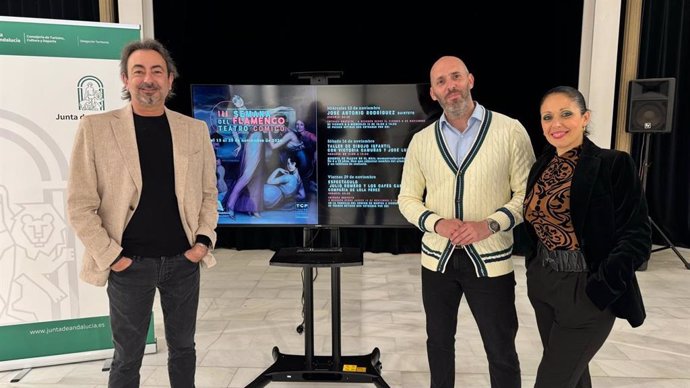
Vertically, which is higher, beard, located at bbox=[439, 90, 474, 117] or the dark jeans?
beard, located at bbox=[439, 90, 474, 117]

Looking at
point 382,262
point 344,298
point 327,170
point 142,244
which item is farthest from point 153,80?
point 382,262

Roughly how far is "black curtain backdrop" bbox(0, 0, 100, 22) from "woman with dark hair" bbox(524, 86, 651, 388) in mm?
5380

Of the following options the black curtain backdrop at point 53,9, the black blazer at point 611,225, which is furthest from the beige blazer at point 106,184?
the black curtain backdrop at point 53,9

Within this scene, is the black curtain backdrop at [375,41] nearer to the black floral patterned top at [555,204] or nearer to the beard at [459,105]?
the beard at [459,105]

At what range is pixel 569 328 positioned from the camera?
154 centimetres

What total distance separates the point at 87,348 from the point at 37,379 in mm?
281

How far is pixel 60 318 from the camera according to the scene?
2.73 meters

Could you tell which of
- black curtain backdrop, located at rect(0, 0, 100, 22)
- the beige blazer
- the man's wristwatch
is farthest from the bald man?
black curtain backdrop, located at rect(0, 0, 100, 22)

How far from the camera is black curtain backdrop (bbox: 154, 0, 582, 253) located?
5234 mm

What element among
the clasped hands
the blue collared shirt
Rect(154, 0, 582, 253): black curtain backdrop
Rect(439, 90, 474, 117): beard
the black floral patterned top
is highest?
Rect(154, 0, 582, 253): black curtain backdrop

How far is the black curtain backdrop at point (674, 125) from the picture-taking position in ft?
18.5

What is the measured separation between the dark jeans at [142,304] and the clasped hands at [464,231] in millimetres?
1052

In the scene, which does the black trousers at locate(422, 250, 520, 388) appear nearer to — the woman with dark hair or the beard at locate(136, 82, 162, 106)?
the woman with dark hair

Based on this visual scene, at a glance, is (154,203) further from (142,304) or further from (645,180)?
(645,180)
